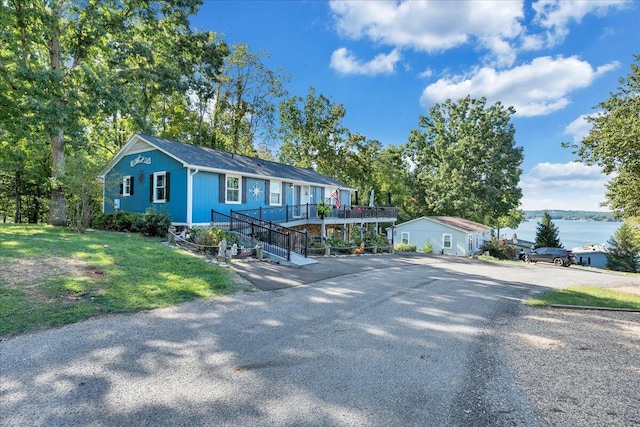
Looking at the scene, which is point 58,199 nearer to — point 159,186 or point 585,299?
point 159,186

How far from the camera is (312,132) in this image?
36.7 m

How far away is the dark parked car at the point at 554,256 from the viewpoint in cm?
2644

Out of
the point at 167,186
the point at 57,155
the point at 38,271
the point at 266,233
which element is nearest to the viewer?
the point at 38,271

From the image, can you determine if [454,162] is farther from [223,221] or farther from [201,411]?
[201,411]

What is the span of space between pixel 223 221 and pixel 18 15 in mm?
12714

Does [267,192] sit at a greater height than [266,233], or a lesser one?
greater

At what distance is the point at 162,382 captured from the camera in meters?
3.51

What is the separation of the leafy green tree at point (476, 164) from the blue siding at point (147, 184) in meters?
33.1

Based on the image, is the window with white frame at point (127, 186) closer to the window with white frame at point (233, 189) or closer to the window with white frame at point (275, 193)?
the window with white frame at point (233, 189)

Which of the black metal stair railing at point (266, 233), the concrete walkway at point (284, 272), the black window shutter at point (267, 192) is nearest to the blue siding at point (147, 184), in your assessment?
the black metal stair railing at point (266, 233)

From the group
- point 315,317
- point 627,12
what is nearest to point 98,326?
point 315,317

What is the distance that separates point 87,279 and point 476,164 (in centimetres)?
4085

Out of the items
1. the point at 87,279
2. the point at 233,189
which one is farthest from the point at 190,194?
the point at 87,279

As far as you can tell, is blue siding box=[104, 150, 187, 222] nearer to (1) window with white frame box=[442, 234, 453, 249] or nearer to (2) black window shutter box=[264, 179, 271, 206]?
(2) black window shutter box=[264, 179, 271, 206]
